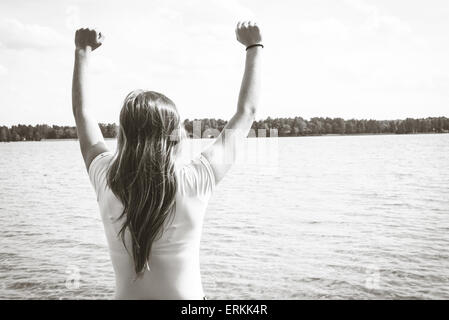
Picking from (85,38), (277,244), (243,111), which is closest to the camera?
(243,111)

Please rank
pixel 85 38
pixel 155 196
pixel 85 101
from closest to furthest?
pixel 155 196 → pixel 85 101 → pixel 85 38

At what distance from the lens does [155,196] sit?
146cm

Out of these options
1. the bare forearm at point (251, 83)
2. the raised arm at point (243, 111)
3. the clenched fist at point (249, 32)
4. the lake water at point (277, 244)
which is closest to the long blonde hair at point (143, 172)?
the raised arm at point (243, 111)


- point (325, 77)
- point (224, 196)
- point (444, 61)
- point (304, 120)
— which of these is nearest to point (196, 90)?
point (224, 196)

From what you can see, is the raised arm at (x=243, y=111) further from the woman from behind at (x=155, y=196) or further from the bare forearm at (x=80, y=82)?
the bare forearm at (x=80, y=82)

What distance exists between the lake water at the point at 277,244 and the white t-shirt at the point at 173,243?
24.2 ft

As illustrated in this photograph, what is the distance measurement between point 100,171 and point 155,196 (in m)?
0.25

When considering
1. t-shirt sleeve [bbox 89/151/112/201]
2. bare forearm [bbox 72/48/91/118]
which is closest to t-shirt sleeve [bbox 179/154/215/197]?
t-shirt sleeve [bbox 89/151/112/201]

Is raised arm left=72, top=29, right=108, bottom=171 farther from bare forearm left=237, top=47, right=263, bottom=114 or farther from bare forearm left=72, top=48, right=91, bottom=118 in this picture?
bare forearm left=237, top=47, right=263, bottom=114

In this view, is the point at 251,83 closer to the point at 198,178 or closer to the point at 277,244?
the point at 198,178

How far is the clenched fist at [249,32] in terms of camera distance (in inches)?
71.2

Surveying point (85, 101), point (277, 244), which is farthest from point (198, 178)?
point (277, 244)
